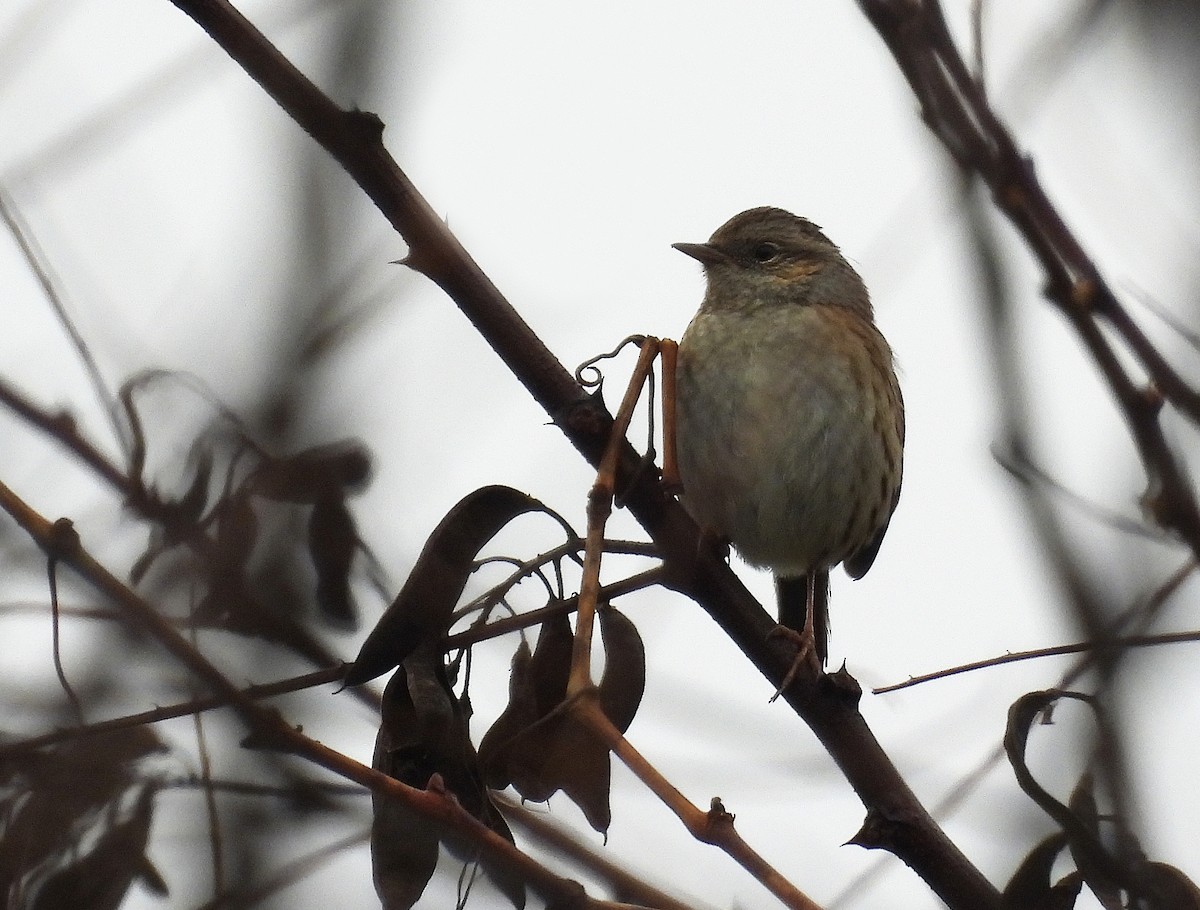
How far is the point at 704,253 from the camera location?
18.0 ft

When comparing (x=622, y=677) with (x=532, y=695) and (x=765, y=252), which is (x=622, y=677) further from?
(x=765, y=252)

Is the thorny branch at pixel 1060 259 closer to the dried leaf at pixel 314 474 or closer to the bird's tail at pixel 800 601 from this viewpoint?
the dried leaf at pixel 314 474

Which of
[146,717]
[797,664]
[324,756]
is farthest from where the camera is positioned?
[797,664]

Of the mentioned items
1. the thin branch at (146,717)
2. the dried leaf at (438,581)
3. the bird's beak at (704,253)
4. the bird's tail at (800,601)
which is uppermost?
the bird's beak at (704,253)

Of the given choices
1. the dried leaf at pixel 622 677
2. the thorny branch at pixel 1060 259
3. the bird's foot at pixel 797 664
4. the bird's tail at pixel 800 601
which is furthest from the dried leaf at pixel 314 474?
the bird's tail at pixel 800 601

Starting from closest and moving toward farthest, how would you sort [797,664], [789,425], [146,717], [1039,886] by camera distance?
1. [146,717]
2. [1039,886]
3. [797,664]
4. [789,425]

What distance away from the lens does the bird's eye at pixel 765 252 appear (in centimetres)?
551

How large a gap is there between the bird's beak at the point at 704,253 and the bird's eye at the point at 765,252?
121 millimetres

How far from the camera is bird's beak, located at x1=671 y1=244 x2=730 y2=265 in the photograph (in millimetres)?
5461

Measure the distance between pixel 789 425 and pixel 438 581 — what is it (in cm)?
265

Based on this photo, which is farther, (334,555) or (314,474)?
(334,555)

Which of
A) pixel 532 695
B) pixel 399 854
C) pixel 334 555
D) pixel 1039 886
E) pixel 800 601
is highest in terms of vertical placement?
pixel 800 601

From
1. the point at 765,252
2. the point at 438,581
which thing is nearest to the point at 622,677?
the point at 438,581

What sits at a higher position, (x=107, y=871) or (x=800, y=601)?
(x=800, y=601)
